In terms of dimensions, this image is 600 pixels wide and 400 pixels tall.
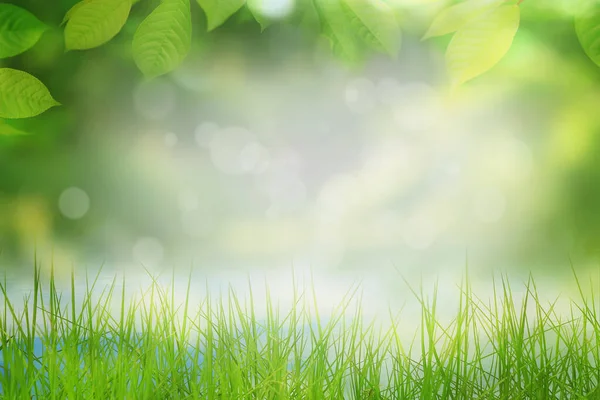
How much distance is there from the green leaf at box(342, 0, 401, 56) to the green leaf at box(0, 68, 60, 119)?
0.60 meters

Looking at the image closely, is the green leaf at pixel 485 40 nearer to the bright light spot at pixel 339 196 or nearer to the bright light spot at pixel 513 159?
the bright light spot at pixel 513 159

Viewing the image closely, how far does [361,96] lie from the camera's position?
1.04 meters

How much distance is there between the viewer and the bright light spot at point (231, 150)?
1043mm

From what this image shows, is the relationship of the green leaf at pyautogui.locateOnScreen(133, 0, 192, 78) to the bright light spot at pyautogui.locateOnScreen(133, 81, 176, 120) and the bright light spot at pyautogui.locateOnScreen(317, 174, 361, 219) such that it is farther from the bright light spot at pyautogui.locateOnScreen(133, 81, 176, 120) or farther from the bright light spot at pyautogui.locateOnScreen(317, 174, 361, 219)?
the bright light spot at pyautogui.locateOnScreen(317, 174, 361, 219)

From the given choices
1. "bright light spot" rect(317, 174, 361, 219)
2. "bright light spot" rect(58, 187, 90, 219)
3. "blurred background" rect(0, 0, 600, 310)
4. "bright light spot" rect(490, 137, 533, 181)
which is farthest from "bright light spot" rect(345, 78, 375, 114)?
"bright light spot" rect(58, 187, 90, 219)

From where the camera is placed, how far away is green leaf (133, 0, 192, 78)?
1.02 metres

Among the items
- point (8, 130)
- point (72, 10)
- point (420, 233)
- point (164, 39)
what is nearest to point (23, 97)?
point (8, 130)

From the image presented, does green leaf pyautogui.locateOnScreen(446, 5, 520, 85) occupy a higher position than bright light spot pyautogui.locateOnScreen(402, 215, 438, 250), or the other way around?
green leaf pyautogui.locateOnScreen(446, 5, 520, 85)

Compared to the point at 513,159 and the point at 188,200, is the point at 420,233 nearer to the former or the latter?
the point at 513,159

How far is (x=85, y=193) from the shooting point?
104 cm

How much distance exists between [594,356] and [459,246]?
1.02 feet

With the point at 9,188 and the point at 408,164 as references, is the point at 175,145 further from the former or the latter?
the point at 408,164

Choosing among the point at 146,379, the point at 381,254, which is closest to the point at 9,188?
the point at 146,379

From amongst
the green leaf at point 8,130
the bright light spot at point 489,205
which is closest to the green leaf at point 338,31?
the bright light spot at point 489,205
